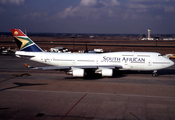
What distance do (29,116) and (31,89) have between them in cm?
853

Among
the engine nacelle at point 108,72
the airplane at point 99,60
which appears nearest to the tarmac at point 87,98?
the engine nacelle at point 108,72

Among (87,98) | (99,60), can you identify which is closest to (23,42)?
(99,60)

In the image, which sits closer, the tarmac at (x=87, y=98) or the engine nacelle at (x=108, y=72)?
the tarmac at (x=87, y=98)

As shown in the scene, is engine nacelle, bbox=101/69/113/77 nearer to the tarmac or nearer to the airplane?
the airplane

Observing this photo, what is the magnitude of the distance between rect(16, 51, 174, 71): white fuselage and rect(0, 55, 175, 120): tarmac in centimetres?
220

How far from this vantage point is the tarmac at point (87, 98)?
16281mm

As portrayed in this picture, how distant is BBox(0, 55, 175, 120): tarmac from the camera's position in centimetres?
1628

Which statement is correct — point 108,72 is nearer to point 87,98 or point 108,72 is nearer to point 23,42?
point 87,98

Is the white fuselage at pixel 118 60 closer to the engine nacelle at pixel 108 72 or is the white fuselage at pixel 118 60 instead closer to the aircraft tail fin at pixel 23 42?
the aircraft tail fin at pixel 23 42

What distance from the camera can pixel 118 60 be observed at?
1238 inches

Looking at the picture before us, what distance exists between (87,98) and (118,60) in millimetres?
12836

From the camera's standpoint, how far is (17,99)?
800 inches

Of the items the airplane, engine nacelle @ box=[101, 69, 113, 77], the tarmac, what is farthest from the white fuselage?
engine nacelle @ box=[101, 69, 113, 77]

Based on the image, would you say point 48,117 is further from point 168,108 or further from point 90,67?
point 90,67
